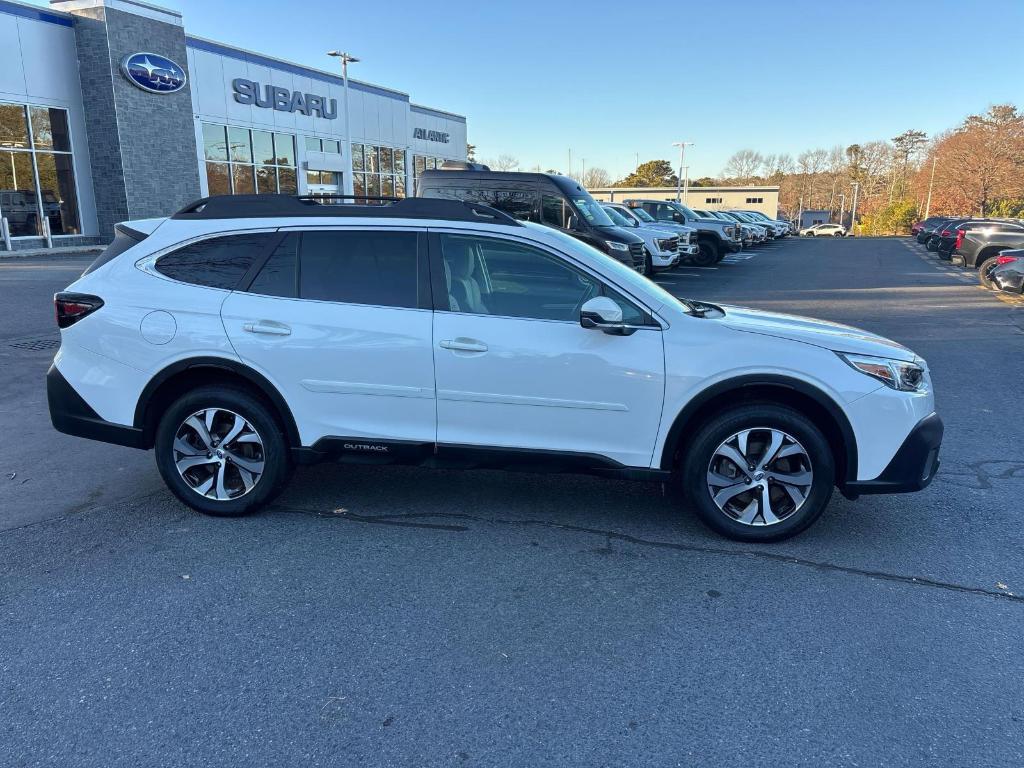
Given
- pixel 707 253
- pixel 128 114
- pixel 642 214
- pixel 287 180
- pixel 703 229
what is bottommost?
pixel 707 253

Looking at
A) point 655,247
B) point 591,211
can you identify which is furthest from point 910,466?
point 655,247

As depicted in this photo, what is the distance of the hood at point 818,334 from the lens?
389 cm

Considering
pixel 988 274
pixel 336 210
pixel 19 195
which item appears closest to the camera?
pixel 336 210

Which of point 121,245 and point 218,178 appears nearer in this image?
point 121,245

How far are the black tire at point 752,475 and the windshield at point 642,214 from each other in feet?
62.7

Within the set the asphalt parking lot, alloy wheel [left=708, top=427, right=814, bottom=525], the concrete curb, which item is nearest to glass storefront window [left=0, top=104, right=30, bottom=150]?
the concrete curb

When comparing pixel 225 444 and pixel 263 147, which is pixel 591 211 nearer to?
pixel 225 444

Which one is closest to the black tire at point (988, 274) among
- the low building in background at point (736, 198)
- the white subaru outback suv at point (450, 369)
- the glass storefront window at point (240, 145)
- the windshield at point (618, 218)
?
the windshield at point (618, 218)

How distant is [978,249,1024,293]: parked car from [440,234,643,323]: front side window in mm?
15141

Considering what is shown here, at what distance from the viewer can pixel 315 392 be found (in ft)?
13.4

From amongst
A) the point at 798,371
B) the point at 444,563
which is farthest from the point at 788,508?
the point at 444,563

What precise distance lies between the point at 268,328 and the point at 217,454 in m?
0.81

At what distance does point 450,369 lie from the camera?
3.94 metres

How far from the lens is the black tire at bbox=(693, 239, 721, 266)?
76.5 ft
